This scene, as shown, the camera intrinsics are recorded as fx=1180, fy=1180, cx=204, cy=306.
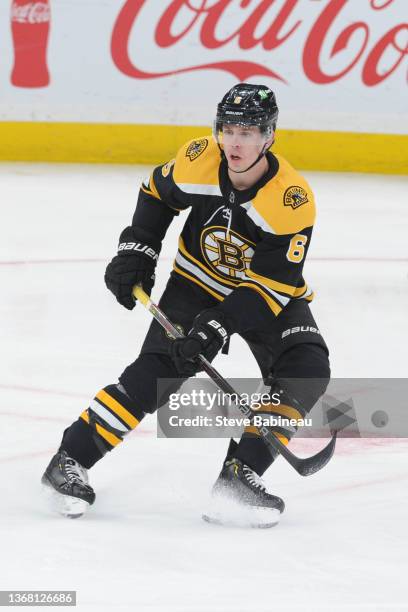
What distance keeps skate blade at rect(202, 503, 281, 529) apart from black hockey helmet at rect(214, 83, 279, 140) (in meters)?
0.88

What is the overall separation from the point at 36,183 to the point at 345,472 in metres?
4.22

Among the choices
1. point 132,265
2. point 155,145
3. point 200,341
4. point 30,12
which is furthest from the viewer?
point 155,145

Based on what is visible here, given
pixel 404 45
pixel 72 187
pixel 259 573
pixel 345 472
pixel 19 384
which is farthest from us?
pixel 404 45

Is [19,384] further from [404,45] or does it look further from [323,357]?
[404,45]

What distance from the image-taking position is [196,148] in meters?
2.95

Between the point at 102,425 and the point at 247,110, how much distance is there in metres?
0.81

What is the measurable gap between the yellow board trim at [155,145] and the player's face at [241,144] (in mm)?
4695

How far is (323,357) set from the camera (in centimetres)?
292

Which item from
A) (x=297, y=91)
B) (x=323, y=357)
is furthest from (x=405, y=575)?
(x=297, y=91)

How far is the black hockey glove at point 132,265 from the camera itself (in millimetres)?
2918

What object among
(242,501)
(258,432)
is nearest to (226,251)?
(258,432)

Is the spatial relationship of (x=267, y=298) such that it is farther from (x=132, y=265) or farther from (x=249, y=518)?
(x=249, y=518)

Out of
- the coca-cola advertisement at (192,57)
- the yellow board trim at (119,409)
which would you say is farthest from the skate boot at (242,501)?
the coca-cola advertisement at (192,57)

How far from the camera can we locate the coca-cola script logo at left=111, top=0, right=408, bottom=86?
7.31 m
